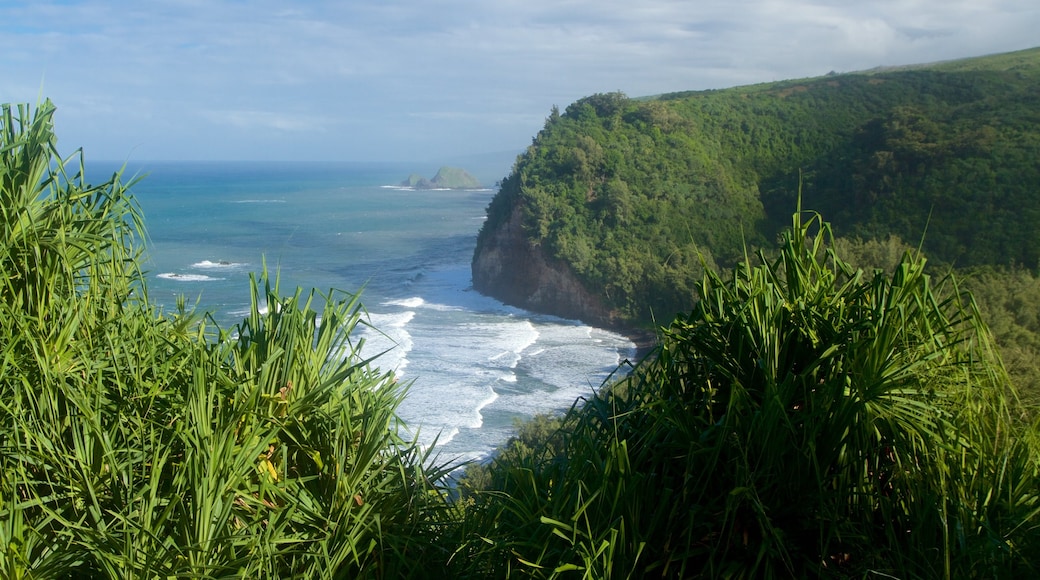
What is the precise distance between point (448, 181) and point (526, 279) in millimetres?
77745

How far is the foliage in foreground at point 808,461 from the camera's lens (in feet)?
10.2

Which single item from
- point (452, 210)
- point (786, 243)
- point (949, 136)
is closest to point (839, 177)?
point (949, 136)

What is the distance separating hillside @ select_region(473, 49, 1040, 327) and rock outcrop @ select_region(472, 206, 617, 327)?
2.9 inches

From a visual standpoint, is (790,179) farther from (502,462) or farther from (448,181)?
(448,181)

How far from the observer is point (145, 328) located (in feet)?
12.3

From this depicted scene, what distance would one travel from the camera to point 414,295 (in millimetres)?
38156

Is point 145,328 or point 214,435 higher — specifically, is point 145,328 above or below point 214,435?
above

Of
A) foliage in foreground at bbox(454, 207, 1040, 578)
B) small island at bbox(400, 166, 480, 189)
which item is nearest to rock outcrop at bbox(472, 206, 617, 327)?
foliage in foreground at bbox(454, 207, 1040, 578)

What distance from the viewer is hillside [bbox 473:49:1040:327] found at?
91.0 ft

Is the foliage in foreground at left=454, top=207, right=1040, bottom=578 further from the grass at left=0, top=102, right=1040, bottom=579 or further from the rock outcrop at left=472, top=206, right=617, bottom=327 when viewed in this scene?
the rock outcrop at left=472, top=206, right=617, bottom=327

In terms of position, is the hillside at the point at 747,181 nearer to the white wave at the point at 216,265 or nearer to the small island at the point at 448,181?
the white wave at the point at 216,265

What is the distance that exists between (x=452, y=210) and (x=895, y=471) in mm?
76240

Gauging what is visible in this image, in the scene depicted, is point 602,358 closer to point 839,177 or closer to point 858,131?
point 839,177

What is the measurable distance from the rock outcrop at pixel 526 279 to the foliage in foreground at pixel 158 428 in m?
29.5
